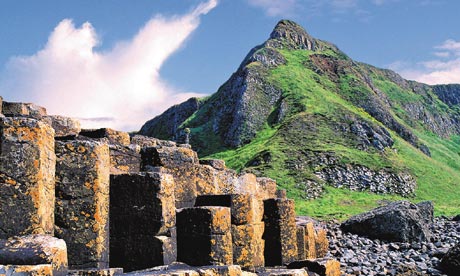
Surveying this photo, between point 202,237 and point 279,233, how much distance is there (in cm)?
360

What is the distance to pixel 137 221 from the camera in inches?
318

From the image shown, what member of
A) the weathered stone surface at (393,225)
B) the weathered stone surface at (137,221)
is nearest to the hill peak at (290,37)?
the weathered stone surface at (393,225)

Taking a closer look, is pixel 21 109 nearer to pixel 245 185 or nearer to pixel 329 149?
pixel 245 185

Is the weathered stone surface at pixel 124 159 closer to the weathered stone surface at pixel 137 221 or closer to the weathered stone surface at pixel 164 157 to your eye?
the weathered stone surface at pixel 164 157

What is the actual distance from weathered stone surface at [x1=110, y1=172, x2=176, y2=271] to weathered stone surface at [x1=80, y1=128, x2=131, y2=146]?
71.2 inches

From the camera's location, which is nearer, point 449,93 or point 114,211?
point 114,211

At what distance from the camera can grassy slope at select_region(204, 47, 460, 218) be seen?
44688 millimetres

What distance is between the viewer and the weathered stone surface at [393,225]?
74.9ft

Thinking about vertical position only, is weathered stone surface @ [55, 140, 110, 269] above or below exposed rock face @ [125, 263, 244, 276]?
above

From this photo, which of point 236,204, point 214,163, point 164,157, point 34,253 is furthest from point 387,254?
point 34,253

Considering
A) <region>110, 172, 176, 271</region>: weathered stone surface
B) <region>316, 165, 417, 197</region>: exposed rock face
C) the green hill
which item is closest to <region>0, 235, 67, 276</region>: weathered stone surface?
<region>110, 172, 176, 271</region>: weathered stone surface

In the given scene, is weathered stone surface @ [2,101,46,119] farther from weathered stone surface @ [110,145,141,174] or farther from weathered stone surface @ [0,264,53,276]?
weathered stone surface @ [0,264,53,276]

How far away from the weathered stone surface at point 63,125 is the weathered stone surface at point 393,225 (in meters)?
16.6

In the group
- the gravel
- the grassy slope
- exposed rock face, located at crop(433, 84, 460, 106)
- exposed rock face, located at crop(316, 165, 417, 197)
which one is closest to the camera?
the gravel
